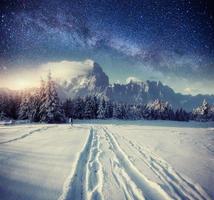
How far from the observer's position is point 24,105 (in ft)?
139

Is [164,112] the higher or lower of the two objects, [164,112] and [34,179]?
the higher

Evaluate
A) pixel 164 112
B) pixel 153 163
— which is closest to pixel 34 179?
pixel 153 163

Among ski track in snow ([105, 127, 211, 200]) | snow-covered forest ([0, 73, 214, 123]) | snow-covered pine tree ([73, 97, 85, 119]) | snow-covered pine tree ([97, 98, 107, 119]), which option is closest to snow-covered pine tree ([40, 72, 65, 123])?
snow-covered forest ([0, 73, 214, 123])

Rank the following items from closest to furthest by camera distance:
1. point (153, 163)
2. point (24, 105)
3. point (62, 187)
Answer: point (62, 187)
point (153, 163)
point (24, 105)

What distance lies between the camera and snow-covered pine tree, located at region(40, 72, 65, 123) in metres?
31.0

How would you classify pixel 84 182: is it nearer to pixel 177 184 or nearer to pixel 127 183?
pixel 127 183

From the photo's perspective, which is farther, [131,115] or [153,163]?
[131,115]

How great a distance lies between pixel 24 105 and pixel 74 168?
1701 inches

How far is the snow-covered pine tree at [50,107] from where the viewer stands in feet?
102

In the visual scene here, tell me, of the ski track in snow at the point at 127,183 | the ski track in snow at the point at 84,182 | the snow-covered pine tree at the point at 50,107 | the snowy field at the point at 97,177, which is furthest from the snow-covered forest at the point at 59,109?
the ski track in snow at the point at 127,183

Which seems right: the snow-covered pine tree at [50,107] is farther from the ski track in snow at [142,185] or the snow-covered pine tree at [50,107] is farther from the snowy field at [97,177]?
the ski track in snow at [142,185]

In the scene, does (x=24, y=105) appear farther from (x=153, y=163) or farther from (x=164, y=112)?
(x=164, y=112)

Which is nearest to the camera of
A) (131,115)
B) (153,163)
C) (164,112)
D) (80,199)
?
(80,199)

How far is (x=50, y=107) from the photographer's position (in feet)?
104
